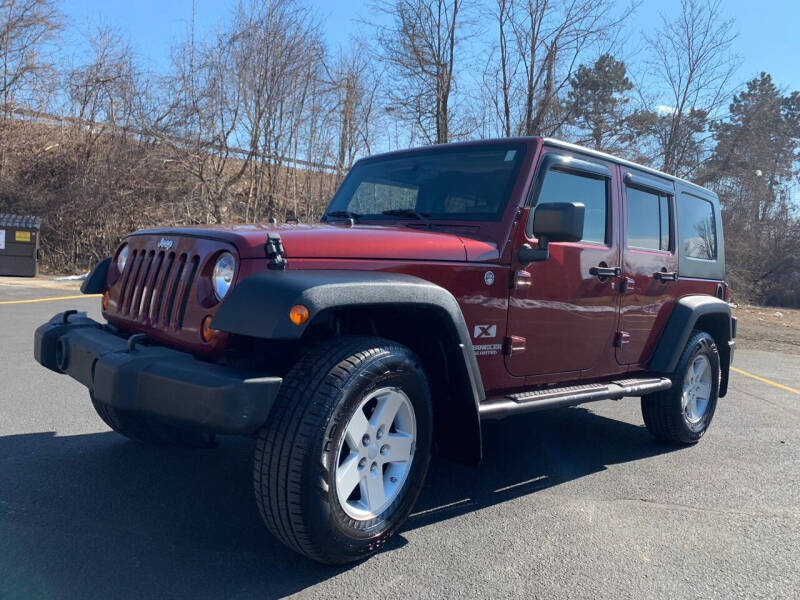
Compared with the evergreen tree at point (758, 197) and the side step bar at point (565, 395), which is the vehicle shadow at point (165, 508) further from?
the evergreen tree at point (758, 197)

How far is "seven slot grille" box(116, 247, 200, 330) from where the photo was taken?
117 inches

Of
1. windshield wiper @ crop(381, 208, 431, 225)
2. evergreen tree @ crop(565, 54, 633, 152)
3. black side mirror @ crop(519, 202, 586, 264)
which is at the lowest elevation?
black side mirror @ crop(519, 202, 586, 264)

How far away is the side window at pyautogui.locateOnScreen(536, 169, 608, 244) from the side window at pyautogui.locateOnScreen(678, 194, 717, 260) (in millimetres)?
1206

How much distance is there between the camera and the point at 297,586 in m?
2.68

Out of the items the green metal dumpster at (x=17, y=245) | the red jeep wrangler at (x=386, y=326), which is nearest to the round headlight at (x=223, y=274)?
the red jeep wrangler at (x=386, y=326)

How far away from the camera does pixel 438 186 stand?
4.04 m

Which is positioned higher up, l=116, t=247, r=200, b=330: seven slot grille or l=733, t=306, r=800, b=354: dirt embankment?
l=116, t=247, r=200, b=330: seven slot grille

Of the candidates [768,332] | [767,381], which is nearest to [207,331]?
[767,381]

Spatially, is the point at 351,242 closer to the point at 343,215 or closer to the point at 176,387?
the point at 176,387

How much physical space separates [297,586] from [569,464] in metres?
2.39

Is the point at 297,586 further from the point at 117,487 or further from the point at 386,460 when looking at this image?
the point at 117,487

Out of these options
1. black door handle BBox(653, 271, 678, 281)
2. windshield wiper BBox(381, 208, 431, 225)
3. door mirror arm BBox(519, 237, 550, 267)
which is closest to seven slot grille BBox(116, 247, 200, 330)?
windshield wiper BBox(381, 208, 431, 225)

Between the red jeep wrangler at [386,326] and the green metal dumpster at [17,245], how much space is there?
544 inches

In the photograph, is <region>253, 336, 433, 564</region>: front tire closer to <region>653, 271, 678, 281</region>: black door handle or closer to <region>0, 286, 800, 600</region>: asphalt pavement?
<region>0, 286, 800, 600</region>: asphalt pavement
